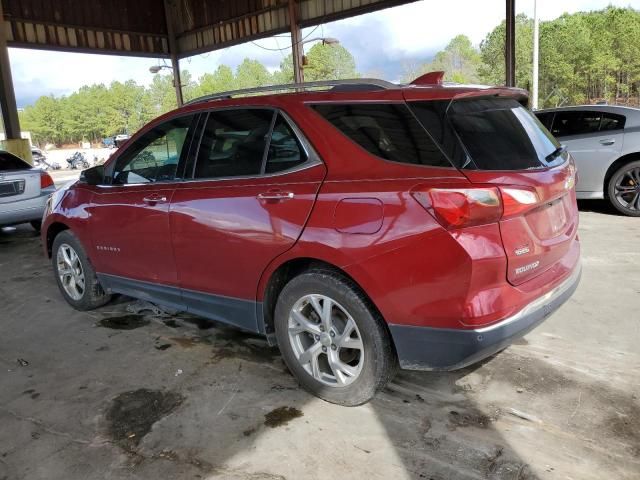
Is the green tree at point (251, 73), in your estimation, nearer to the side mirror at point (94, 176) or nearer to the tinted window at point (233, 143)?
the side mirror at point (94, 176)

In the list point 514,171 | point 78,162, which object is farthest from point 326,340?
point 78,162

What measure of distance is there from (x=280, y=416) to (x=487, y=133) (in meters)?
1.86

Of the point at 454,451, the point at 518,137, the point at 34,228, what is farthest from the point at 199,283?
the point at 34,228

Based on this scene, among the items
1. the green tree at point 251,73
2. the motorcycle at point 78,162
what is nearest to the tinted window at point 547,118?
the motorcycle at point 78,162

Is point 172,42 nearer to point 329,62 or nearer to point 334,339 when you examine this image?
point 334,339

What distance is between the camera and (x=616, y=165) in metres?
7.51

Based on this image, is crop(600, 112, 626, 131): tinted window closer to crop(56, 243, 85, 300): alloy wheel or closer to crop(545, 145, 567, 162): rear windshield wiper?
crop(545, 145, 567, 162): rear windshield wiper

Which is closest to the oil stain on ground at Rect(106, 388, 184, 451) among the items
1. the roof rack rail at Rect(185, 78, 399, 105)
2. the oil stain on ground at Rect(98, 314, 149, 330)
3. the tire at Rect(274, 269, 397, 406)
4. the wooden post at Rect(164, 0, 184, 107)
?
the tire at Rect(274, 269, 397, 406)

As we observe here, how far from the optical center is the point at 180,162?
3.65 m

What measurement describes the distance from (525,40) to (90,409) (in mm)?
57381

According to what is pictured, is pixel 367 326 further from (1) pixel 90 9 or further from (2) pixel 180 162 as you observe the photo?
(1) pixel 90 9

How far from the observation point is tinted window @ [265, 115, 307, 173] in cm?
299

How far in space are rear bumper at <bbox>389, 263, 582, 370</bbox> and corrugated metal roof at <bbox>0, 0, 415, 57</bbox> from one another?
1220 cm

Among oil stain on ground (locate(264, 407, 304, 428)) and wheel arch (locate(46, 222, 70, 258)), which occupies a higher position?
wheel arch (locate(46, 222, 70, 258))
